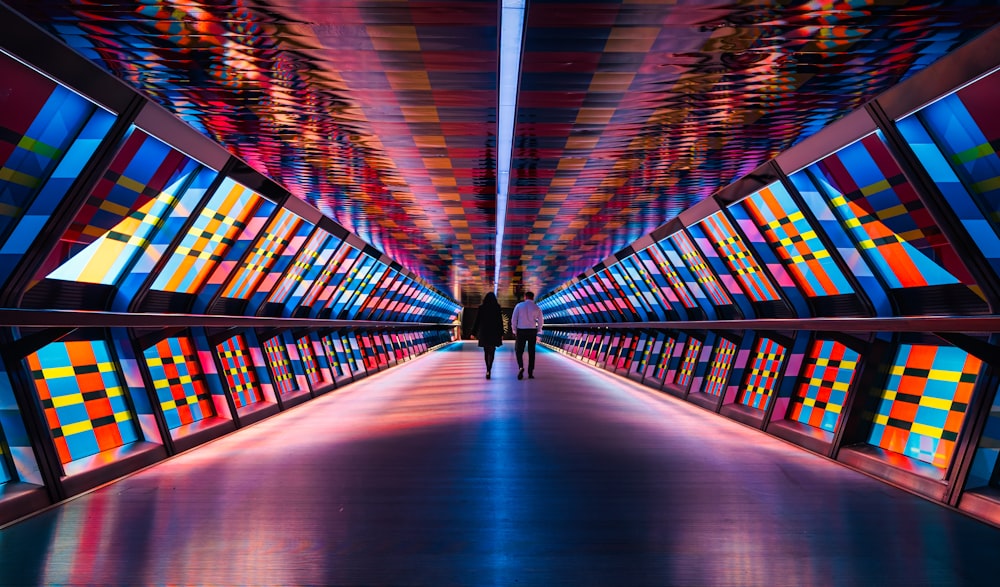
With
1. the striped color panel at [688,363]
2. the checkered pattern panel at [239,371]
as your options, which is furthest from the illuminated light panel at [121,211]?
the striped color panel at [688,363]

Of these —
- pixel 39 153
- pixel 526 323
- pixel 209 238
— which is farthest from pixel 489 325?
pixel 39 153

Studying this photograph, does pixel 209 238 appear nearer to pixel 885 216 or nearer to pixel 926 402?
pixel 885 216

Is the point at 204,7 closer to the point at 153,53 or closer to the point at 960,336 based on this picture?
the point at 153,53

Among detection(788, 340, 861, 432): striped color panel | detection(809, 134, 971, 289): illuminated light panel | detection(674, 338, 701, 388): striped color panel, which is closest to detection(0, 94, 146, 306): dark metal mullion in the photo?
detection(809, 134, 971, 289): illuminated light panel

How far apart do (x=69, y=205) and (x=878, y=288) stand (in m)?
6.55

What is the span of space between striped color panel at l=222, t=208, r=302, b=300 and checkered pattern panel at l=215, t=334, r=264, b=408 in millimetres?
656

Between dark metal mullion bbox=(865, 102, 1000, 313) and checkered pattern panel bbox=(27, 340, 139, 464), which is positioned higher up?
dark metal mullion bbox=(865, 102, 1000, 313)

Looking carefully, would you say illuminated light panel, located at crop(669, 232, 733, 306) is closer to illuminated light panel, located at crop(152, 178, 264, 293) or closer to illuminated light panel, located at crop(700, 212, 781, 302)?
illuminated light panel, located at crop(700, 212, 781, 302)

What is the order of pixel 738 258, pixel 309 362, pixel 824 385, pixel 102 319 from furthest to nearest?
1. pixel 309 362
2. pixel 738 258
3. pixel 824 385
4. pixel 102 319

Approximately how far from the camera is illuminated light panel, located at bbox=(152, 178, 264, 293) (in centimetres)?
746

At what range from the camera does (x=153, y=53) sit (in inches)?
160

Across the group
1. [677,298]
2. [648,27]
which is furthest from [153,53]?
[677,298]

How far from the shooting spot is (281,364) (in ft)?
36.1

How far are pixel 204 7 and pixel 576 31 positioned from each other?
1975 mm
